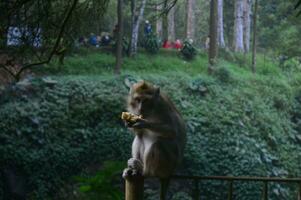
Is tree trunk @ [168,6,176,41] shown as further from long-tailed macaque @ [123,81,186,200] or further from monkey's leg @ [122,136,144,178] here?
monkey's leg @ [122,136,144,178]

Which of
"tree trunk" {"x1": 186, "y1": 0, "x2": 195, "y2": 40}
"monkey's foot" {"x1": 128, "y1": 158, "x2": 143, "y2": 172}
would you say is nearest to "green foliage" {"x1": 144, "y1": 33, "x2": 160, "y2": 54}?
"tree trunk" {"x1": 186, "y1": 0, "x2": 195, "y2": 40}

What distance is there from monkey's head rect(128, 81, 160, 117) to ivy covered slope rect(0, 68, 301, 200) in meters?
5.47

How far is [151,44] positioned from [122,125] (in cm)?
553

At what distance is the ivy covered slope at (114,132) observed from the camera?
9.10 meters

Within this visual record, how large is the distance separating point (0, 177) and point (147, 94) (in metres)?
5.60

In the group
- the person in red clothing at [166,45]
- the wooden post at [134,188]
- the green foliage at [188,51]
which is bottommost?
the wooden post at [134,188]

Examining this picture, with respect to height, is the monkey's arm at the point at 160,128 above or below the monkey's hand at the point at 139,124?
below

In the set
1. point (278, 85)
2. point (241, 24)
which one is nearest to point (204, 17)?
point (241, 24)

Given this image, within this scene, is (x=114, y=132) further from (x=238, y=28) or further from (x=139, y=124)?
(x=238, y=28)

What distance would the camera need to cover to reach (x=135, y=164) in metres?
3.28

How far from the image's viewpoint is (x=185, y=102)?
38.3 ft

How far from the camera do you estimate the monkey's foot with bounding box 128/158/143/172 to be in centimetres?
322

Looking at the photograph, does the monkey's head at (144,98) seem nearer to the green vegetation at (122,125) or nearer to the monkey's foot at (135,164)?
the monkey's foot at (135,164)

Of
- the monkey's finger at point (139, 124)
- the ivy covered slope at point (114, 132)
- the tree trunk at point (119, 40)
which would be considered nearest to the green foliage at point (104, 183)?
the monkey's finger at point (139, 124)
